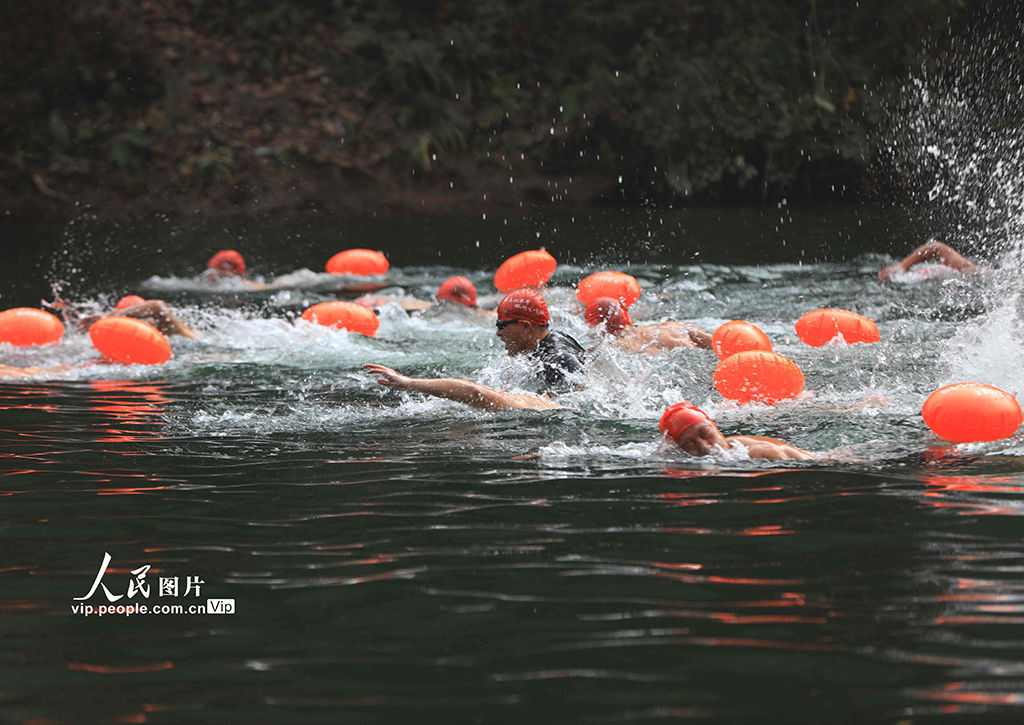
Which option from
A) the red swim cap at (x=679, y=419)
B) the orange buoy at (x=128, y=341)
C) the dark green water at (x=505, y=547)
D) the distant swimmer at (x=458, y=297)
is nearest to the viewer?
the dark green water at (x=505, y=547)

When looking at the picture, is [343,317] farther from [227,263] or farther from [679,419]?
[679,419]

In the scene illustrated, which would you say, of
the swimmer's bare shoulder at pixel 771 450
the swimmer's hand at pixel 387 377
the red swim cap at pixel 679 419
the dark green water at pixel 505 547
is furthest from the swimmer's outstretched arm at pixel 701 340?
the swimmer's hand at pixel 387 377

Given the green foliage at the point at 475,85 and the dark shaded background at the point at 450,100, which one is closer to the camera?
the dark shaded background at the point at 450,100

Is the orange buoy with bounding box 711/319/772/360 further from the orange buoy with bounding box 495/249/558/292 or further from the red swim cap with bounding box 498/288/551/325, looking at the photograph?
the orange buoy with bounding box 495/249/558/292

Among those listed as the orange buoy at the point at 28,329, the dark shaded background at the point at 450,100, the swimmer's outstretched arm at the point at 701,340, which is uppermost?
the dark shaded background at the point at 450,100

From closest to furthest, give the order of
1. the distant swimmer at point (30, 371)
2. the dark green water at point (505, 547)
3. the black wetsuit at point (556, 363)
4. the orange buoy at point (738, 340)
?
1. the dark green water at point (505, 547)
2. the black wetsuit at point (556, 363)
3. the orange buoy at point (738, 340)
4. the distant swimmer at point (30, 371)

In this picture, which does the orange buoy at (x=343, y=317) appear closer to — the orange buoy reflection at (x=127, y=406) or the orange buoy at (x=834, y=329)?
the orange buoy reflection at (x=127, y=406)

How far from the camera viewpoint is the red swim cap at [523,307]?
7559 mm

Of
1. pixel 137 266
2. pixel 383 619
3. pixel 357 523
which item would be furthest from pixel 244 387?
pixel 137 266

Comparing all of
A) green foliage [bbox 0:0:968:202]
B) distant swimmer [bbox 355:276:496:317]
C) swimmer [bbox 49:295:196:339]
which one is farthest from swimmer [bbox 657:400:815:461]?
green foliage [bbox 0:0:968:202]

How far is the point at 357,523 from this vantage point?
15.9 ft

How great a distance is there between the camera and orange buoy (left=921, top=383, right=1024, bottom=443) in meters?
5.69

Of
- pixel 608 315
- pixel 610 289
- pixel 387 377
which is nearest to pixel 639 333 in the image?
pixel 608 315

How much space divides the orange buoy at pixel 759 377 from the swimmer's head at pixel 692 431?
140cm
